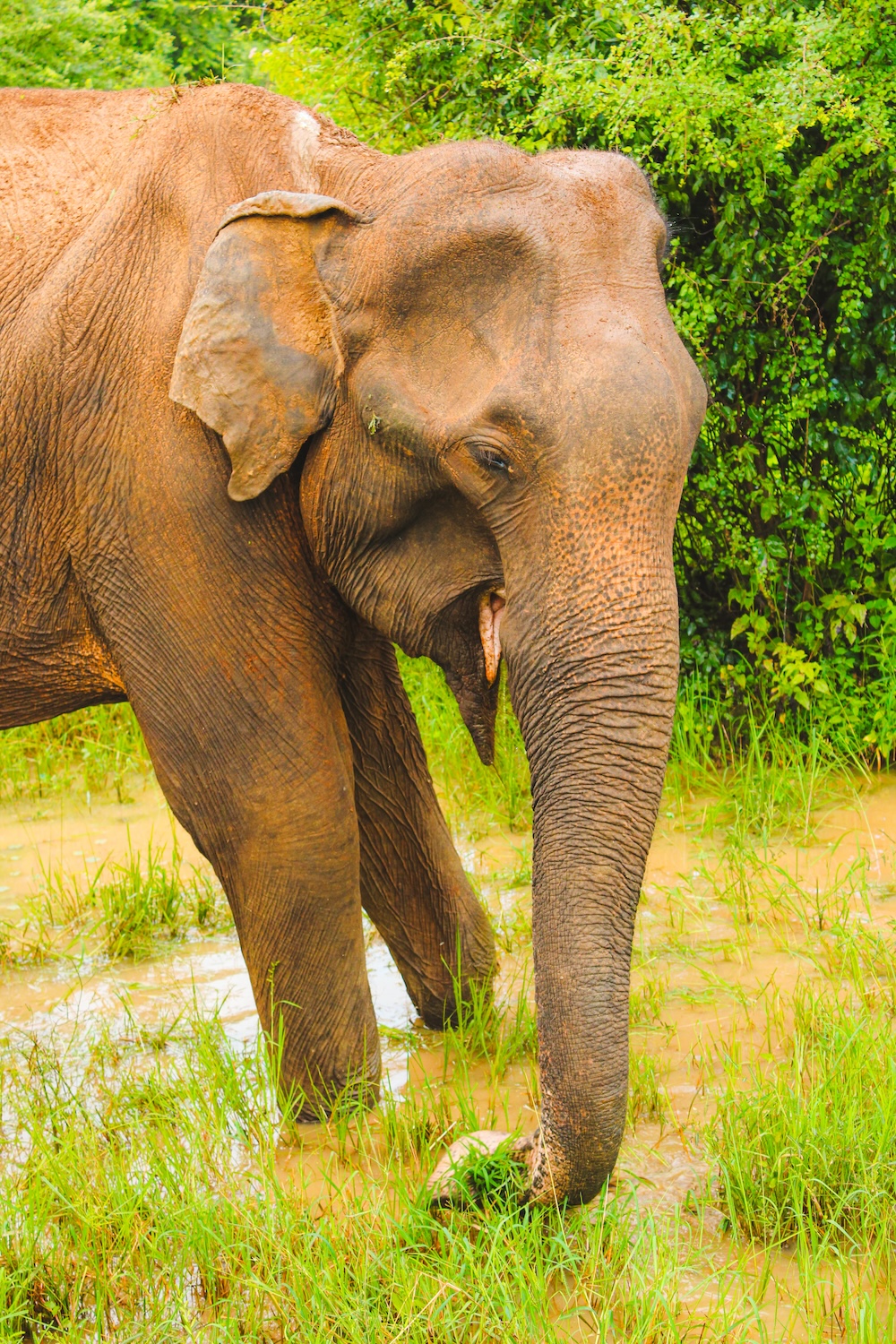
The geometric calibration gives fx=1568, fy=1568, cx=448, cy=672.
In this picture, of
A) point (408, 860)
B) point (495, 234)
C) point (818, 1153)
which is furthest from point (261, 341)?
point (818, 1153)

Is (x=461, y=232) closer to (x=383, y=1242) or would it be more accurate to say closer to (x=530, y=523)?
(x=530, y=523)

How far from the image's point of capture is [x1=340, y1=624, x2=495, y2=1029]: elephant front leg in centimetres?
417

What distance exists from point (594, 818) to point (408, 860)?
1.44 m

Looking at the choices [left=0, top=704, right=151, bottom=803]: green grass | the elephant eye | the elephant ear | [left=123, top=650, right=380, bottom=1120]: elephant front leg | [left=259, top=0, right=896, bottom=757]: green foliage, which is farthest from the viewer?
[left=0, top=704, right=151, bottom=803]: green grass

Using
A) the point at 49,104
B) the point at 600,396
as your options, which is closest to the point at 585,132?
the point at 49,104

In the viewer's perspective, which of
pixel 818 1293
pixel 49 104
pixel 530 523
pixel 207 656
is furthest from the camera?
pixel 49 104

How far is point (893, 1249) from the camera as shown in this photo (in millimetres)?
3012

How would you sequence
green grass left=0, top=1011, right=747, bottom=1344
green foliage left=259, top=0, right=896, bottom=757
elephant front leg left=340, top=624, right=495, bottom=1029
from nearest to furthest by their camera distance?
green grass left=0, top=1011, right=747, bottom=1344
elephant front leg left=340, top=624, right=495, bottom=1029
green foliage left=259, top=0, right=896, bottom=757

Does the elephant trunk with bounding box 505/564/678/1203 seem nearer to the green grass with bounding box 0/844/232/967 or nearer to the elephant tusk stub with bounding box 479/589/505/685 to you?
the elephant tusk stub with bounding box 479/589/505/685

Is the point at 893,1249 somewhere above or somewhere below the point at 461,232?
below

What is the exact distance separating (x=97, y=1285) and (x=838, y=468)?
157 inches

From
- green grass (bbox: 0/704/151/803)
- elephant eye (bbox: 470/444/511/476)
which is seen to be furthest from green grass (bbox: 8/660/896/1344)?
A: green grass (bbox: 0/704/151/803)

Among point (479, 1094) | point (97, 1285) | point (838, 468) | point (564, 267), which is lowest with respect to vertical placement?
point (479, 1094)

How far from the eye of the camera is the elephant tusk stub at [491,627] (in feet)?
10.7
